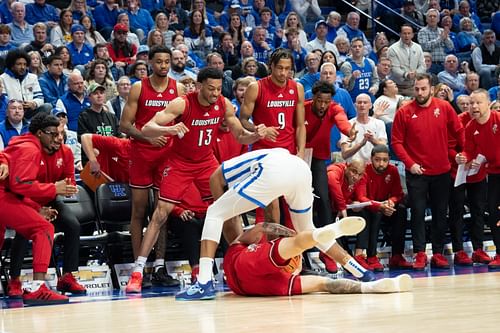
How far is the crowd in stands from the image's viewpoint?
36.2 ft

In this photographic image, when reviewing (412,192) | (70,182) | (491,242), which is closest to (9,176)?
(70,182)

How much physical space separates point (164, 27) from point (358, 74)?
313 cm

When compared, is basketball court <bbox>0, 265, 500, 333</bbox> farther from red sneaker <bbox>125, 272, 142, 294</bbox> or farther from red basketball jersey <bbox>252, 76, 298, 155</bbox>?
red basketball jersey <bbox>252, 76, 298, 155</bbox>

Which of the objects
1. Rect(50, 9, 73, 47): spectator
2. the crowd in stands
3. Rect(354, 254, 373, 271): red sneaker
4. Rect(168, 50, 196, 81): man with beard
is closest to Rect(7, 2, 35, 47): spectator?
the crowd in stands

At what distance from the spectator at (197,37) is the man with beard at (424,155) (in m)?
5.18

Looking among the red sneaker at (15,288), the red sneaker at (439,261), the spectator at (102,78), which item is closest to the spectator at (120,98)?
the spectator at (102,78)

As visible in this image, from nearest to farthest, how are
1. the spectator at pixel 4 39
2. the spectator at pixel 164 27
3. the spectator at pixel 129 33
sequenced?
the spectator at pixel 4 39, the spectator at pixel 129 33, the spectator at pixel 164 27

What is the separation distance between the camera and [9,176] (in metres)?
8.80

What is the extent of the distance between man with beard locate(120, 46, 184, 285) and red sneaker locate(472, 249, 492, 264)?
3600mm

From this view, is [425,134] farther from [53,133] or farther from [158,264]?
[53,133]

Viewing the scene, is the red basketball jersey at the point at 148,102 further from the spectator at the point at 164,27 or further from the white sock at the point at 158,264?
the spectator at the point at 164,27

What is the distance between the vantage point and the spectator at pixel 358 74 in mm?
14344

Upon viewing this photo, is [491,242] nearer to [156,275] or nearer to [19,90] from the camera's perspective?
[156,275]

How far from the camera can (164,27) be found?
15.2m
